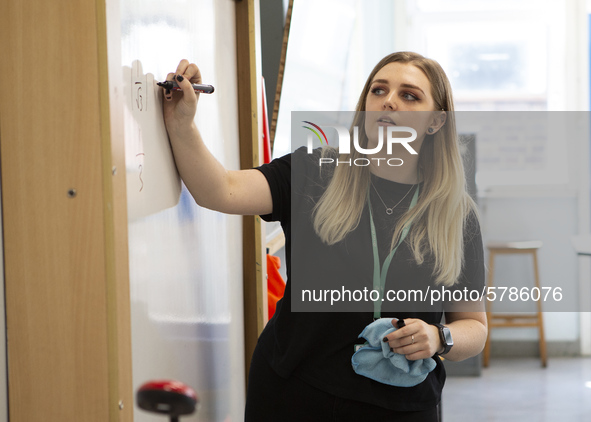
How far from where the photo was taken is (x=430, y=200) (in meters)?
1.29

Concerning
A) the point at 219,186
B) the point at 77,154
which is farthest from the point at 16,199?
the point at 219,186

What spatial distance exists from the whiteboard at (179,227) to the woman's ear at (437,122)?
0.45 m

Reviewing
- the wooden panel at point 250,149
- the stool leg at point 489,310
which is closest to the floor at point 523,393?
the stool leg at point 489,310

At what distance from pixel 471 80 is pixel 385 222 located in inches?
137

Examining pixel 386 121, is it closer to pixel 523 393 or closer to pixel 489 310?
pixel 523 393

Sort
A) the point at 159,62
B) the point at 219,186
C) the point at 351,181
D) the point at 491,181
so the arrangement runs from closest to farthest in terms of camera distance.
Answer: the point at 159,62
the point at 219,186
the point at 351,181
the point at 491,181

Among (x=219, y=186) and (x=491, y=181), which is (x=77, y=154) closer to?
(x=219, y=186)

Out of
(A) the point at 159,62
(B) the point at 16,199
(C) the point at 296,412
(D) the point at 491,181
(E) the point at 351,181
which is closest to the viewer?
(B) the point at 16,199

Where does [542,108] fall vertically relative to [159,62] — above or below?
above

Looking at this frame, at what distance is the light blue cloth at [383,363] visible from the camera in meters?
1.12

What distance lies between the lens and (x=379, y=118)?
4.17ft

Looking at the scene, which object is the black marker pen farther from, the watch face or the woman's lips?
the watch face

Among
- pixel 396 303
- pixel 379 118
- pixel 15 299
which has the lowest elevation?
pixel 396 303

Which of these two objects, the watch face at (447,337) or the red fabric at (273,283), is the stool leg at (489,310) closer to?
the red fabric at (273,283)
